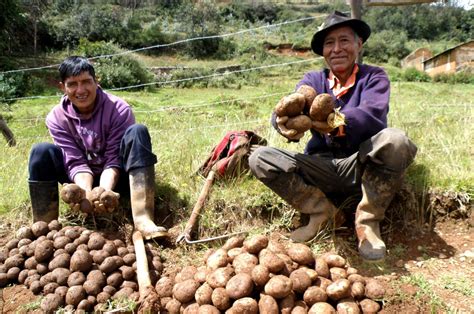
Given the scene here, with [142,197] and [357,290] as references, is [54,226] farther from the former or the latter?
[357,290]

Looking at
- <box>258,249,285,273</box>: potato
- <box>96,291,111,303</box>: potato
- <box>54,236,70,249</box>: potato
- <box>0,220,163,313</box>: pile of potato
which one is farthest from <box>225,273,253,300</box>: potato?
<box>54,236,70,249</box>: potato

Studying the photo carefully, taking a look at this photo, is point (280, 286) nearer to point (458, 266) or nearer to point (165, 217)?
point (458, 266)

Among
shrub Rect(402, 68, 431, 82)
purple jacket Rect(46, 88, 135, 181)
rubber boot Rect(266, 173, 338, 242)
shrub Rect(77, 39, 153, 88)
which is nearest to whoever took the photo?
rubber boot Rect(266, 173, 338, 242)

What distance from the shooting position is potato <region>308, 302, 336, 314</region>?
1927 mm

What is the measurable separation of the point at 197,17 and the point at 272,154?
1099 inches

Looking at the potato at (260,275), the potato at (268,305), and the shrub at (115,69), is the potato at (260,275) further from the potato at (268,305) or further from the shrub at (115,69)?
the shrub at (115,69)

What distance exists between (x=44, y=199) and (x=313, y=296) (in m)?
2.12

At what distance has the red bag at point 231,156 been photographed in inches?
131

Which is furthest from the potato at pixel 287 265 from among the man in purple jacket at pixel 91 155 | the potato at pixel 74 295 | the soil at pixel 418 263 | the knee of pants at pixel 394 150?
the potato at pixel 74 295

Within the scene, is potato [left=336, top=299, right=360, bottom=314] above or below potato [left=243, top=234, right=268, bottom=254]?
below

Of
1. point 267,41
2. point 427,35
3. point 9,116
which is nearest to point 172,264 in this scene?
point 9,116

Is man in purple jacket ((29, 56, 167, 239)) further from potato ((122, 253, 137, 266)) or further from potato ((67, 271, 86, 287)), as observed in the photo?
potato ((67, 271, 86, 287))

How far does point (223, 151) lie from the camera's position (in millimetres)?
3477

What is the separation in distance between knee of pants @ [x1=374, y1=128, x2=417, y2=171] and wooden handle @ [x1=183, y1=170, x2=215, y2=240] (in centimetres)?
135
